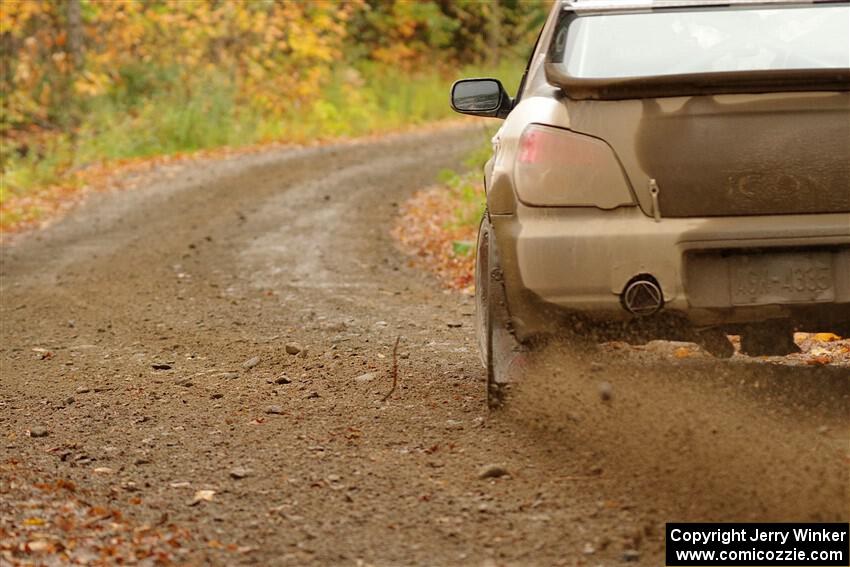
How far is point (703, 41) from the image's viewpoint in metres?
4.67

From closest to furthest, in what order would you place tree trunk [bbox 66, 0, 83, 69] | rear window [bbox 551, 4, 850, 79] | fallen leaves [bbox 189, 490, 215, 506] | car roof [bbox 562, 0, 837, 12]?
1. fallen leaves [bbox 189, 490, 215, 506]
2. rear window [bbox 551, 4, 850, 79]
3. car roof [bbox 562, 0, 837, 12]
4. tree trunk [bbox 66, 0, 83, 69]

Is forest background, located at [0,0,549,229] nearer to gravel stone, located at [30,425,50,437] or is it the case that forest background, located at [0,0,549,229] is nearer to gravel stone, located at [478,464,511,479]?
gravel stone, located at [30,425,50,437]

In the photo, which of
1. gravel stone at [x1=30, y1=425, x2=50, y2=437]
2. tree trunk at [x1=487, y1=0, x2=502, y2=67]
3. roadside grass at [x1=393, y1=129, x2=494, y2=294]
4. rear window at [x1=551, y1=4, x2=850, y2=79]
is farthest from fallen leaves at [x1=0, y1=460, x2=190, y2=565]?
tree trunk at [x1=487, y1=0, x2=502, y2=67]

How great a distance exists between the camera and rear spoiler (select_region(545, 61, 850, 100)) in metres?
4.19

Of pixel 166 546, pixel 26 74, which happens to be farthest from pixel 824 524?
pixel 26 74

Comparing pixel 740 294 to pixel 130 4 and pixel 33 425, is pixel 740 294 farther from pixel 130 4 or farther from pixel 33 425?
pixel 130 4

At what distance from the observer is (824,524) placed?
3492 millimetres

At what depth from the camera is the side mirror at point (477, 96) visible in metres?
5.71

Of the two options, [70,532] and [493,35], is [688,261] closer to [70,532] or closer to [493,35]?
[70,532]

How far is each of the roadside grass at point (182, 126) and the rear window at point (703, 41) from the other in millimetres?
11253

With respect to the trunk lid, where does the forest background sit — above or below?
below

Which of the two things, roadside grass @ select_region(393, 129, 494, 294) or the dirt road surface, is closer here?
the dirt road surface

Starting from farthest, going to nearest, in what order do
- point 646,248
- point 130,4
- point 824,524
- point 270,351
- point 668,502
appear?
1. point 130,4
2. point 270,351
3. point 646,248
4. point 668,502
5. point 824,524

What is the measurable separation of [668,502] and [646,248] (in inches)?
36.7
